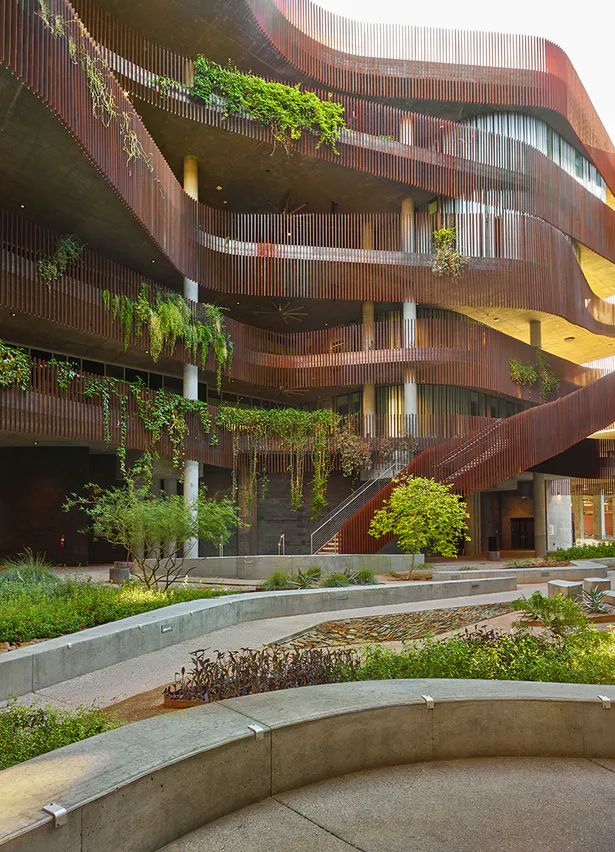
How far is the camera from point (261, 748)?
464 cm

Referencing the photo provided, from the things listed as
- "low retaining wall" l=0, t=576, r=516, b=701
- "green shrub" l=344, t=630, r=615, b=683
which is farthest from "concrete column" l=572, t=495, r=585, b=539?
"green shrub" l=344, t=630, r=615, b=683

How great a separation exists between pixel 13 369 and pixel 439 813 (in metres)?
16.8

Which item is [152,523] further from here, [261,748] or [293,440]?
[293,440]

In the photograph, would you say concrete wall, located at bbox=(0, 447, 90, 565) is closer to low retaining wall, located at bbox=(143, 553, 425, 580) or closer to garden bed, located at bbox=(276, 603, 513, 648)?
low retaining wall, located at bbox=(143, 553, 425, 580)

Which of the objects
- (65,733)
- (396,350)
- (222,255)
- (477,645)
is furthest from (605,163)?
(65,733)

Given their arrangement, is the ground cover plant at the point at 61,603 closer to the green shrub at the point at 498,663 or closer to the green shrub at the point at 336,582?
the green shrub at the point at 336,582

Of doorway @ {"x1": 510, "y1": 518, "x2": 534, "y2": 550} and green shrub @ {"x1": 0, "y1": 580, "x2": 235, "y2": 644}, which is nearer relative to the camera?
green shrub @ {"x1": 0, "y1": 580, "x2": 235, "y2": 644}

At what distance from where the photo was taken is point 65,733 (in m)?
4.98

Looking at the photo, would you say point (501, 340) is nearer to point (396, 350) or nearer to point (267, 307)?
point (396, 350)

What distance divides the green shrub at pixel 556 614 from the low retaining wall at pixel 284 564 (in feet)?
28.3

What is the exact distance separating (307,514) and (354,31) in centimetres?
2176

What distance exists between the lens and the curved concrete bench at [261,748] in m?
3.71

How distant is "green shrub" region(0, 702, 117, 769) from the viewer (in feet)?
15.5

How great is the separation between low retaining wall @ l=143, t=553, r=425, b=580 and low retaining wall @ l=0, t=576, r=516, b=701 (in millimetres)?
4010
